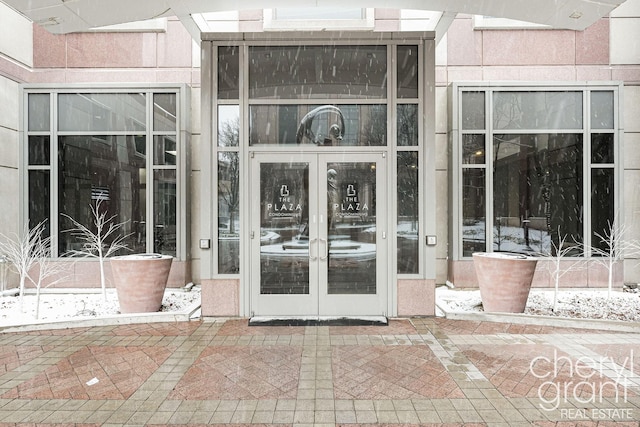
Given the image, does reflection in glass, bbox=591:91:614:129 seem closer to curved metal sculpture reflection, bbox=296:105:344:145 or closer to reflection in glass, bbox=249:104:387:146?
reflection in glass, bbox=249:104:387:146

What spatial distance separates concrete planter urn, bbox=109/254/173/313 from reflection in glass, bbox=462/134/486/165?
6.98 metres

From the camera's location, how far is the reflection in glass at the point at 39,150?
9.30 m

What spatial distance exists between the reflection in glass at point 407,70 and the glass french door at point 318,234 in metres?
1.28

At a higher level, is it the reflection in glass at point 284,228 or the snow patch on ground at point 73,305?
the reflection in glass at point 284,228

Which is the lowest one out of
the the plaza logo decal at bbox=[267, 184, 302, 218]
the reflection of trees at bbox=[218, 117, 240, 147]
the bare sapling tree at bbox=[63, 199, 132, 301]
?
the bare sapling tree at bbox=[63, 199, 132, 301]

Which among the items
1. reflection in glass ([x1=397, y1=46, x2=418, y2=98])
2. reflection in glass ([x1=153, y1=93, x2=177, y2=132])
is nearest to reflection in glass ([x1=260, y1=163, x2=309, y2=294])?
reflection in glass ([x1=397, y1=46, x2=418, y2=98])

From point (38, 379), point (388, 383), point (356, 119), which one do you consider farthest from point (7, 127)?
point (388, 383)

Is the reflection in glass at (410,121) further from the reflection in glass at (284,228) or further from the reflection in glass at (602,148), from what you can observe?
the reflection in glass at (602,148)

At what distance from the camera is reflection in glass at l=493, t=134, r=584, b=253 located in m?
9.40

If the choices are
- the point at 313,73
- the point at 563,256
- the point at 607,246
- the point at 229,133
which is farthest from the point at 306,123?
the point at 607,246

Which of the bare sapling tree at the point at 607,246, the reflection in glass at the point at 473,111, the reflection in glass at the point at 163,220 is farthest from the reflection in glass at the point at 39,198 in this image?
the bare sapling tree at the point at 607,246

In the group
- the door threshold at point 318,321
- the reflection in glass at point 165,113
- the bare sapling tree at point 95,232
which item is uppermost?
the reflection in glass at point 165,113

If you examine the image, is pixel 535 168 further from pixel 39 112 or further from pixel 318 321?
pixel 39 112

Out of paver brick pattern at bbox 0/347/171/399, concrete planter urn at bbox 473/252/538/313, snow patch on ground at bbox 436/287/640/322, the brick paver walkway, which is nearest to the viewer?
the brick paver walkway
